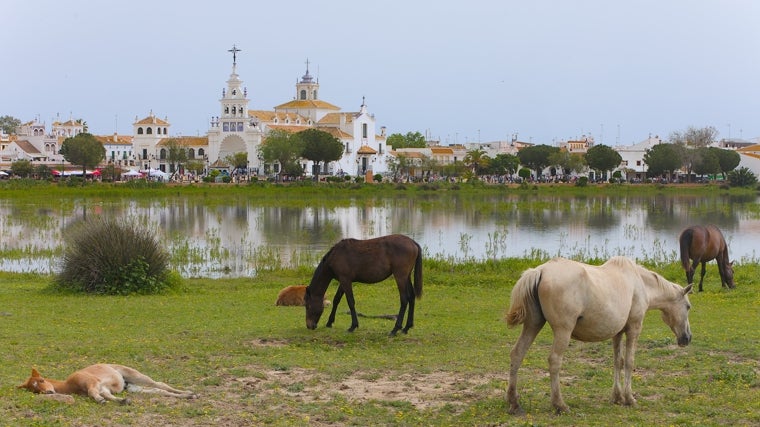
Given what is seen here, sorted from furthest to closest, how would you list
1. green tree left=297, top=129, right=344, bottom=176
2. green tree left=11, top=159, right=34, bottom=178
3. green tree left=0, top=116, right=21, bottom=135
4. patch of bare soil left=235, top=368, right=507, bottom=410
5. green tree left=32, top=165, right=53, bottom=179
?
green tree left=0, top=116, right=21, bottom=135
green tree left=11, top=159, right=34, bottom=178
green tree left=297, top=129, right=344, bottom=176
green tree left=32, top=165, right=53, bottom=179
patch of bare soil left=235, top=368, right=507, bottom=410

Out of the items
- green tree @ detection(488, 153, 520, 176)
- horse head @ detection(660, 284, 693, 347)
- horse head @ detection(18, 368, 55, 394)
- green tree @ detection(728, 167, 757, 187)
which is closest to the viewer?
horse head @ detection(18, 368, 55, 394)

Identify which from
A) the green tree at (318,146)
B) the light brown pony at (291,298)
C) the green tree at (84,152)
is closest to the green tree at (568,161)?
the green tree at (318,146)

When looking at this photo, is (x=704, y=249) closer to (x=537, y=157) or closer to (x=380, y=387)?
(x=380, y=387)

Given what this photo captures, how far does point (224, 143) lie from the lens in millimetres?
117062

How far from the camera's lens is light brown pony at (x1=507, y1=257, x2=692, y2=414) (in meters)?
9.02

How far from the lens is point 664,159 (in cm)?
10419

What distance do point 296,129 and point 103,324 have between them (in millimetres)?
100889

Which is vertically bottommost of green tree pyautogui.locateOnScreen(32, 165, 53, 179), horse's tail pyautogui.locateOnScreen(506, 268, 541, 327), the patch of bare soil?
the patch of bare soil

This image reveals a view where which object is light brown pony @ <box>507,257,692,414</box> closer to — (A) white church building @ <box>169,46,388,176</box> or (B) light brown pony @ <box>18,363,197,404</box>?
(B) light brown pony @ <box>18,363,197,404</box>

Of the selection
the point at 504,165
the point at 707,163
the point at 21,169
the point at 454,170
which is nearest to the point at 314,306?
the point at 21,169

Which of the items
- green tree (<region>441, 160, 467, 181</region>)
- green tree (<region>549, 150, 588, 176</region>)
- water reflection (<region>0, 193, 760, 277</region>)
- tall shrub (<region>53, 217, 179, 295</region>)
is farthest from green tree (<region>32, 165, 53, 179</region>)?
tall shrub (<region>53, 217, 179, 295</region>)

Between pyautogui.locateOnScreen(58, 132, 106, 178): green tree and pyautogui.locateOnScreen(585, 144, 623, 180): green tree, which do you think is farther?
pyautogui.locateOnScreen(585, 144, 623, 180): green tree

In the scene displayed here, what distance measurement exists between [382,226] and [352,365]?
3364cm

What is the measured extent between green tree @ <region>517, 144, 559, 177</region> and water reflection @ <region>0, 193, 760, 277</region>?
4753 centimetres
